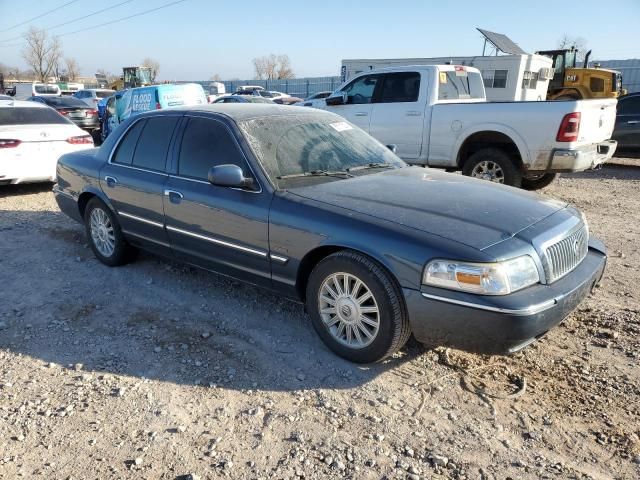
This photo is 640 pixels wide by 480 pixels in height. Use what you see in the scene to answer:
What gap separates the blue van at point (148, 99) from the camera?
12.4m

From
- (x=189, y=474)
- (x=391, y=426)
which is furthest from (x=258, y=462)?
(x=391, y=426)

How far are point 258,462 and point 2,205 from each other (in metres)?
6.90

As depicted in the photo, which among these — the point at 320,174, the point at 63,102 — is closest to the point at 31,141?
the point at 320,174

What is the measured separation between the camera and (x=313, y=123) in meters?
4.27

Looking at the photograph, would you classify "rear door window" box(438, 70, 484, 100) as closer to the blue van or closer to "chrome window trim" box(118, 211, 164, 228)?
"chrome window trim" box(118, 211, 164, 228)

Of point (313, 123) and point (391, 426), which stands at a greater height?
point (313, 123)

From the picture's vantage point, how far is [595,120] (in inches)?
282

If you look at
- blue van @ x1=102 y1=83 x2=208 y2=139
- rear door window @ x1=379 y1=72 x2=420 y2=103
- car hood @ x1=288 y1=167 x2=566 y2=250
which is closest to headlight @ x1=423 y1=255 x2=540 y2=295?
car hood @ x1=288 y1=167 x2=566 y2=250

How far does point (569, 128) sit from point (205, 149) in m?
5.03

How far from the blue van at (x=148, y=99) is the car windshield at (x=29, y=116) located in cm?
326

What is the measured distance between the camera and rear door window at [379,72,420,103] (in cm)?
830

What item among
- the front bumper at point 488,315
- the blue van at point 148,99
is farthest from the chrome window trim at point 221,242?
the blue van at point 148,99

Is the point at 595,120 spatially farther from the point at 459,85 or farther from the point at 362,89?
the point at 362,89

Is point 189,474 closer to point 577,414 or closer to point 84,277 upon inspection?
point 577,414
